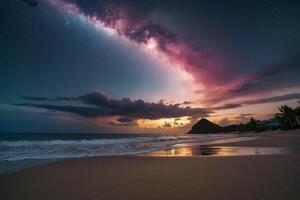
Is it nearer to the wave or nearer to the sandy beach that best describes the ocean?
the wave

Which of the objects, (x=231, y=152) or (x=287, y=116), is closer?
(x=231, y=152)

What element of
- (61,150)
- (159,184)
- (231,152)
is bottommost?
(159,184)

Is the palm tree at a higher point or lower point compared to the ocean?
higher

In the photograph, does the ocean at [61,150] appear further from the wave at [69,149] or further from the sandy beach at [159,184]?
the sandy beach at [159,184]

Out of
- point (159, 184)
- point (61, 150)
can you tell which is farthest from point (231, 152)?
point (61, 150)

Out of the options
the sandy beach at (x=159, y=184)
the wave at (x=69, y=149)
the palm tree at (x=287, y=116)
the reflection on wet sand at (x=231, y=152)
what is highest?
the palm tree at (x=287, y=116)

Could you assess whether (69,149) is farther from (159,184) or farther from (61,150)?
(159,184)

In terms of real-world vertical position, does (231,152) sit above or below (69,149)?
below

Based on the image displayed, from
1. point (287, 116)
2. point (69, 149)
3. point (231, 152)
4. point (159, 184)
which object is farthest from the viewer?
point (287, 116)

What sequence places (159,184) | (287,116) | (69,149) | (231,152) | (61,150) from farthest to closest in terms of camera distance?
(287,116)
(69,149)
(61,150)
(231,152)
(159,184)

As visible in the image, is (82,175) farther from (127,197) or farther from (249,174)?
(249,174)

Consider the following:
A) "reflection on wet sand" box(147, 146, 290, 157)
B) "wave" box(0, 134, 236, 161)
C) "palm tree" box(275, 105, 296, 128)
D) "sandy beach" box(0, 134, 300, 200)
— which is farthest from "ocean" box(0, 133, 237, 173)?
"palm tree" box(275, 105, 296, 128)

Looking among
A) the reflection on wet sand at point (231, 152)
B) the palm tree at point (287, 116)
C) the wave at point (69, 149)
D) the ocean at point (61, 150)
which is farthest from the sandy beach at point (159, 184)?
the palm tree at point (287, 116)

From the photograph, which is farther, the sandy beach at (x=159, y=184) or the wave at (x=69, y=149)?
the wave at (x=69, y=149)
